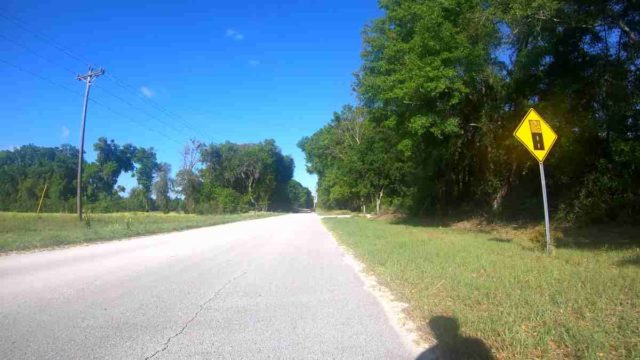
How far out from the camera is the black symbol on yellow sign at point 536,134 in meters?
9.66

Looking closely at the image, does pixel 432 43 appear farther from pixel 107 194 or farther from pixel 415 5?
pixel 107 194

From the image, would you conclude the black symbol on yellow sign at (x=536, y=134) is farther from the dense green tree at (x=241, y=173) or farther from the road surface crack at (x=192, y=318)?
the dense green tree at (x=241, y=173)

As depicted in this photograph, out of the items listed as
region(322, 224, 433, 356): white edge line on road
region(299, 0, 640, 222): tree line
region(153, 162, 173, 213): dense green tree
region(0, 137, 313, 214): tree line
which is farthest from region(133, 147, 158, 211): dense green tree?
region(322, 224, 433, 356): white edge line on road

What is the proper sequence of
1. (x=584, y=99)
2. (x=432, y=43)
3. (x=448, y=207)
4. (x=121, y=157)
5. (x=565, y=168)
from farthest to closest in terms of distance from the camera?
(x=121, y=157), (x=448, y=207), (x=432, y=43), (x=565, y=168), (x=584, y=99)

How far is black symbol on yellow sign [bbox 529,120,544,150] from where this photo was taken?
9664 mm

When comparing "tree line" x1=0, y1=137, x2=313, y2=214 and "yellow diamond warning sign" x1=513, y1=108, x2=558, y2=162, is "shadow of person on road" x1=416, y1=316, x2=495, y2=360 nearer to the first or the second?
"yellow diamond warning sign" x1=513, y1=108, x2=558, y2=162

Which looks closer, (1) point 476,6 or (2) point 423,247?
(2) point 423,247

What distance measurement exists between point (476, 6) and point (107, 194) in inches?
4538

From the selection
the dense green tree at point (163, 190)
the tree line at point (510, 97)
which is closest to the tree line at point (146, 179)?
the dense green tree at point (163, 190)

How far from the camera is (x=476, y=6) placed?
712 inches

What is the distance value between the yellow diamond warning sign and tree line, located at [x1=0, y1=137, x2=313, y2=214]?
6256 centimetres

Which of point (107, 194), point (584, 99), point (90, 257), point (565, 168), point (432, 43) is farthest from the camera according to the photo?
Answer: point (107, 194)

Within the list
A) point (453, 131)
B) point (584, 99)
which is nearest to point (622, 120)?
point (584, 99)

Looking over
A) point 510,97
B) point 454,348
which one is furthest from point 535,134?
point 510,97
